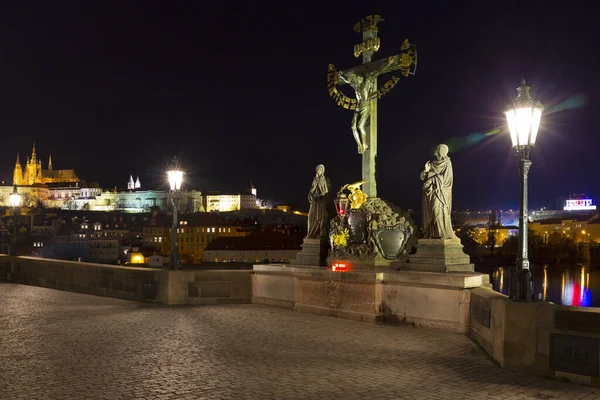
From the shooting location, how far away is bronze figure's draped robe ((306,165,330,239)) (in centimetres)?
1401

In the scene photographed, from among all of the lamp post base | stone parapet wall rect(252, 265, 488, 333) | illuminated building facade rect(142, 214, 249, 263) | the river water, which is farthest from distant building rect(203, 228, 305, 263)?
the lamp post base

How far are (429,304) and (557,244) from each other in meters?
128

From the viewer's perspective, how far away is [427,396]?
664 cm

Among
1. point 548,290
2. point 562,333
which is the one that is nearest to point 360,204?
point 562,333

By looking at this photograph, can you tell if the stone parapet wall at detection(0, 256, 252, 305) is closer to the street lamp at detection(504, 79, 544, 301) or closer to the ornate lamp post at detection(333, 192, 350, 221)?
the ornate lamp post at detection(333, 192, 350, 221)

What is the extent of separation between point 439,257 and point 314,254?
3.45 meters

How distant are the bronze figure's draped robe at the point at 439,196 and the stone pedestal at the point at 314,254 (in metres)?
3.02

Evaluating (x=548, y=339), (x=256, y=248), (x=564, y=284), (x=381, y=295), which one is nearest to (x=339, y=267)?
(x=381, y=295)

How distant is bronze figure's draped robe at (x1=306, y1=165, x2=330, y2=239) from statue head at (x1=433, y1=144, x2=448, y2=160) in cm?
332

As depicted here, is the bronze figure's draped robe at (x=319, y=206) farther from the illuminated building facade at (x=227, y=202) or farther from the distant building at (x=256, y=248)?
the illuminated building facade at (x=227, y=202)

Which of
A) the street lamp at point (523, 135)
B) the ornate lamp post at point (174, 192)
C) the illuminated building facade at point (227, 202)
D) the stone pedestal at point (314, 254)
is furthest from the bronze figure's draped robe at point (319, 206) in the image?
the illuminated building facade at point (227, 202)

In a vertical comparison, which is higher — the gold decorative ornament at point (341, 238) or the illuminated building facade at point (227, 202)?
the illuminated building facade at point (227, 202)

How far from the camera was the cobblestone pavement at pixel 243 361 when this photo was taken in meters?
6.82

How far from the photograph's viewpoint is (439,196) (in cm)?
1138
